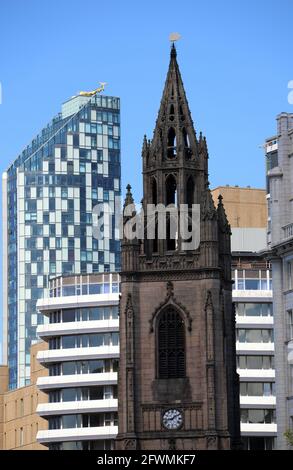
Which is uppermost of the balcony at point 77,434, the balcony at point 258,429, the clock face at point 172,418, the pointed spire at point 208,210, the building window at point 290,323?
the pointed spire at point 208,210

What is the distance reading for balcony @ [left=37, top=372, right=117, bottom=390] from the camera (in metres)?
170

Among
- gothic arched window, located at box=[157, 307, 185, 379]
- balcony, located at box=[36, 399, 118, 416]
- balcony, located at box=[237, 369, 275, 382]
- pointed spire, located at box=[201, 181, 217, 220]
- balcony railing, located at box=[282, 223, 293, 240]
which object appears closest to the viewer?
balcony railing, located at box=[282, 223, 293, 240]

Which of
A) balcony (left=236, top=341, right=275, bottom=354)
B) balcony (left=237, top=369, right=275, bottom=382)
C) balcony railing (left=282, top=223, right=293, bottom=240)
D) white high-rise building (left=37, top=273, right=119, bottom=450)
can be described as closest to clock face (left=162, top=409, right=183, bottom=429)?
balcony railing (left=282, top=223, right=293, bottom=240)

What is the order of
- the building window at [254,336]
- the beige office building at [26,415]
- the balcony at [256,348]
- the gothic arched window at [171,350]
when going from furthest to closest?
the beige office building at [26,415]
the building window at [254,336]
the balcony at [256,348]
the gothic arched window at [171,350]

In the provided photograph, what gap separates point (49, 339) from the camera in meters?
177

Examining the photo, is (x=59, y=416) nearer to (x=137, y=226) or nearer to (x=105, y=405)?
(x=105, y=405)

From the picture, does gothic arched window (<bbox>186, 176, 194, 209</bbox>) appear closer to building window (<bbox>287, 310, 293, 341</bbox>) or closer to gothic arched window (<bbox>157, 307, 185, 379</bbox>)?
gothic arched window (<bbox>157, 307, 185, 379</bbox>)

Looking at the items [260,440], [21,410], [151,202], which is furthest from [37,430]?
[151,202]

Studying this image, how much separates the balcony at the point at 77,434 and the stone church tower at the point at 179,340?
124 feet

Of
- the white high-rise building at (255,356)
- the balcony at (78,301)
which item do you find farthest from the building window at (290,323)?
the balcony at (78,301)

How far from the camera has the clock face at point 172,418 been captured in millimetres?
130250

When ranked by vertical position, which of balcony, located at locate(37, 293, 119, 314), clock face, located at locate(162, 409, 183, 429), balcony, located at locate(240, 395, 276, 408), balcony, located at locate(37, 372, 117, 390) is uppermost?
balcony, located at locate(37, 293, 119, 314)

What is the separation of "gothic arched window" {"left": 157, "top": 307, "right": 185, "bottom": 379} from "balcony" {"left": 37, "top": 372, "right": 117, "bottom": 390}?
38.6 m

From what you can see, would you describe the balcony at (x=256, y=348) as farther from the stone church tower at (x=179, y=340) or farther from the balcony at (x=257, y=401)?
the stone church tower at (x=179, y=340)
